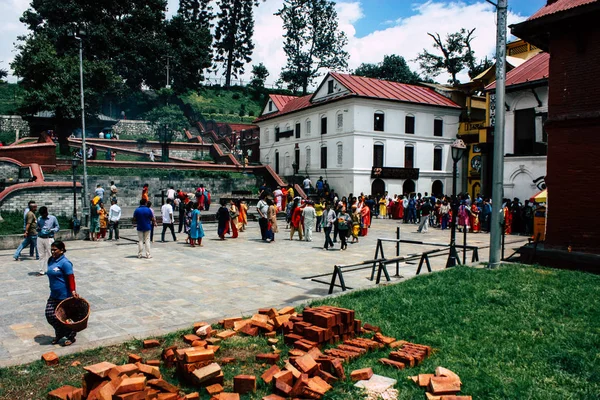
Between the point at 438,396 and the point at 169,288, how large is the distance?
23.3 ft

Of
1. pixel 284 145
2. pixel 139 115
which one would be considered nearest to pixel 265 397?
pixel 284 145

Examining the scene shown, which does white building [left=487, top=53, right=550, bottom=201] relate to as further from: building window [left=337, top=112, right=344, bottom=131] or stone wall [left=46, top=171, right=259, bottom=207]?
stone wall [left=46, top=171, right=259, bottom=207]

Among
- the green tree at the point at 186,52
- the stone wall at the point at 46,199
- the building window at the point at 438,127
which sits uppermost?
the green tree at the point at 186,52

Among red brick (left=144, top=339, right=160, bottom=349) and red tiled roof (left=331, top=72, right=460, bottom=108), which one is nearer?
red brick (left=144, top=339, right=160, bottom=349)

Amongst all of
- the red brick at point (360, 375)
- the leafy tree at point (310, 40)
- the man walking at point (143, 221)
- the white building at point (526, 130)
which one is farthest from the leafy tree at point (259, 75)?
the red brick at point (360, 375)

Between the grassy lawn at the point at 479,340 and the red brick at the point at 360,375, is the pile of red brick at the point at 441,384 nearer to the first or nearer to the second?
the grassy lawn at the point at 479,340

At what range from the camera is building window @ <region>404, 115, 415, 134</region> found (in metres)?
37.5

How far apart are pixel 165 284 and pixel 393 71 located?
5976 cm

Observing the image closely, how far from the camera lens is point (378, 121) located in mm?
36375

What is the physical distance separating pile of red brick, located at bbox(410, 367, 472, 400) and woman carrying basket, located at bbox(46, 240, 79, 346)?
16.2ft

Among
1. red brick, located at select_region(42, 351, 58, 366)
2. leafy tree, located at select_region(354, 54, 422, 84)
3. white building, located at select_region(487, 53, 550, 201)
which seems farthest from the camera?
leafy tree, located at select_region(354, 54, 422, 84)

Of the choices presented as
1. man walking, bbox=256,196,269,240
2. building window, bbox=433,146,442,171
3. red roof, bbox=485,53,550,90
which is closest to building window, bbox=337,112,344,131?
building window, bbox=433,146,442,171

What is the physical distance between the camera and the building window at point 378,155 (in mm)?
36219

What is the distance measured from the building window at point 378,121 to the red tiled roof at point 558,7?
24441 mm
